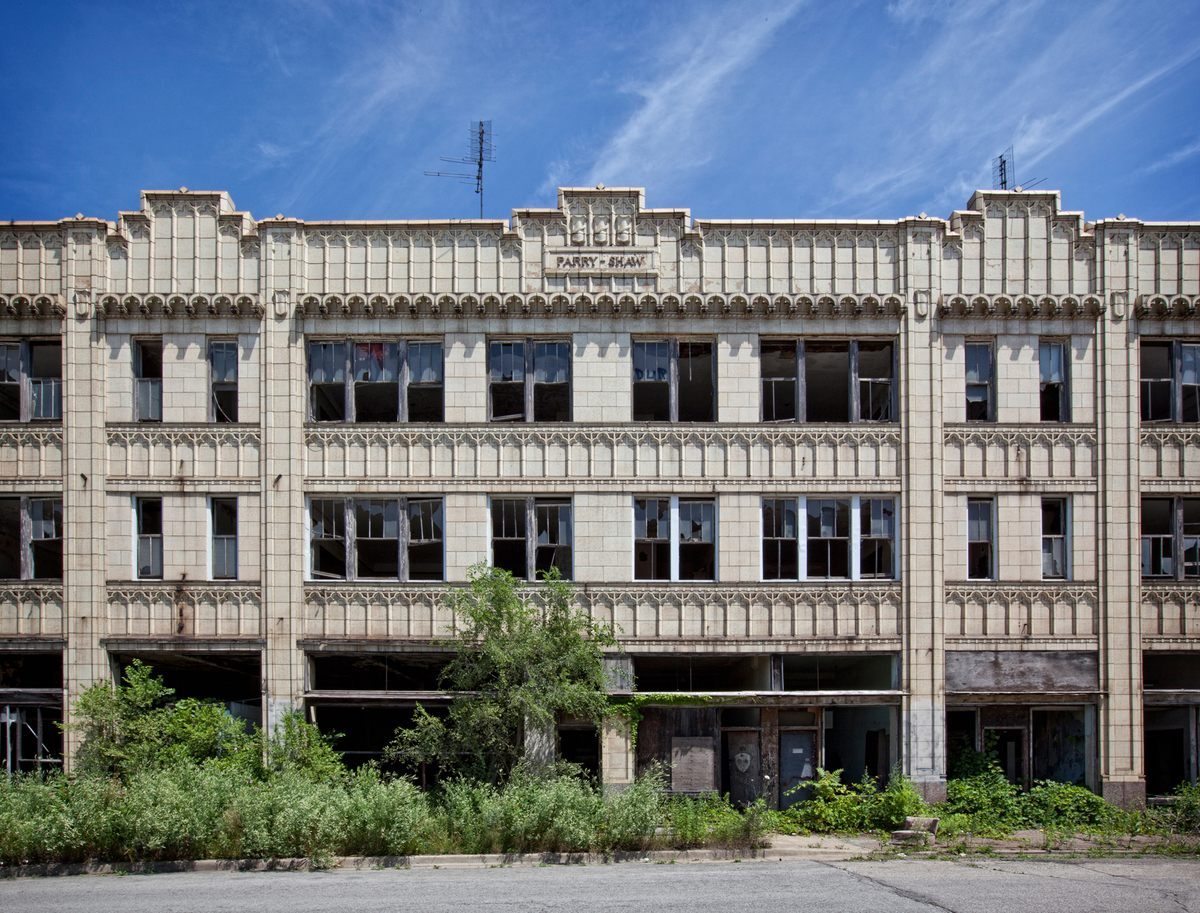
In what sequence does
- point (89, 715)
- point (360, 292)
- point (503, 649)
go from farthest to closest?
point (360, 292) → point (89, 715) → point (503, 649)

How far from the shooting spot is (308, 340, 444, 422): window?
21.2 metres

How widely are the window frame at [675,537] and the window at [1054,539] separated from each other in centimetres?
656

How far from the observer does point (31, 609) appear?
813 inches

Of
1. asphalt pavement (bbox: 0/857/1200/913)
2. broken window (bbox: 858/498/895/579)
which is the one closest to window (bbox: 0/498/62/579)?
asphalt pavement (bbox: 0/857/1200/913)

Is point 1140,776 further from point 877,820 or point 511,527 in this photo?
point 511,527

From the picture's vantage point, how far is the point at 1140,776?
20391 millimetres

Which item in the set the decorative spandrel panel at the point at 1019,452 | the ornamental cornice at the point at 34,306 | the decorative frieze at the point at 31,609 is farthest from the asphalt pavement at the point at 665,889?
the ornamental cornice at the point at 34,306

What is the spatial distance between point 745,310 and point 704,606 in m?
5.96

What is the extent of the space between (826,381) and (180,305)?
13.4 m

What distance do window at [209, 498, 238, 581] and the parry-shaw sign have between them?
7959 millimetres

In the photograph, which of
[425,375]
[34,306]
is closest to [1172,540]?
[425,375]

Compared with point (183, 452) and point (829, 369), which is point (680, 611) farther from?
point (183, 452)

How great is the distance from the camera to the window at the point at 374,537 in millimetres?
20938

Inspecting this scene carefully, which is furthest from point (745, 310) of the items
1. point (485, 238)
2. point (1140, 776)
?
point (1140, 776)
